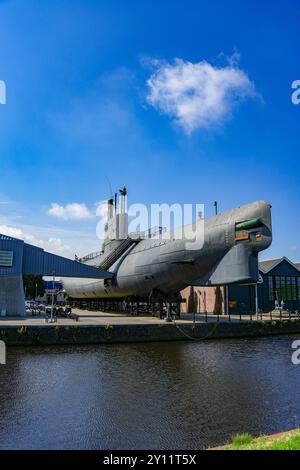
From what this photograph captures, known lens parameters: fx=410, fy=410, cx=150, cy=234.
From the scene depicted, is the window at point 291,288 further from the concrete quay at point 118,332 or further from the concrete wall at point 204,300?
the concrete quay at point 118,332

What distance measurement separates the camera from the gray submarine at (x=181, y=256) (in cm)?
2831

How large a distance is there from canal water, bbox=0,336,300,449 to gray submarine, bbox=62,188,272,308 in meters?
6.86

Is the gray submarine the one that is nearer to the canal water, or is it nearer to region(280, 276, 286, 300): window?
the canal water

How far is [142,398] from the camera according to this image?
14766mm


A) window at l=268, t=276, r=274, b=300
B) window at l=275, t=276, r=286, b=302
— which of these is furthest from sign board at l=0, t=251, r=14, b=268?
window at l=275, t=276, r=286, b=302

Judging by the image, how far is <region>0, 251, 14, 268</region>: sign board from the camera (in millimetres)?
37469

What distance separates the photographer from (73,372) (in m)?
19.4

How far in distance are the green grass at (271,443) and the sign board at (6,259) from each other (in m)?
32.5

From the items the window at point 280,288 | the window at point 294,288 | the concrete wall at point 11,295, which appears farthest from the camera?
the window at point 294,288

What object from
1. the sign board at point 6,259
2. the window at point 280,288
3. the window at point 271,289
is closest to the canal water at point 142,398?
the sign board at point 6,259

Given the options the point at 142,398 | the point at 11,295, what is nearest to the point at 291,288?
the point at 11,295
